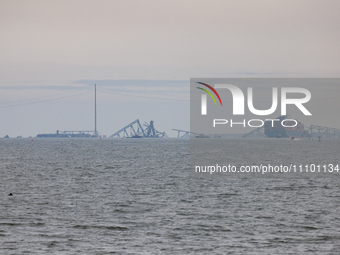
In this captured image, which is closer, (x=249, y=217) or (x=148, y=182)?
(x=249, y=217)

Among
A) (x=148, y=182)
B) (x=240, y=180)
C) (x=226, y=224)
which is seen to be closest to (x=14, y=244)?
(x=226, y=224)

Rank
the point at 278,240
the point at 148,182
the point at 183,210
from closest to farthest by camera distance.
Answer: the point at 278,240
the point at 183,210
the point at 148,182

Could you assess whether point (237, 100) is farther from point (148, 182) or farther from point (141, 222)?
point (141, 222)

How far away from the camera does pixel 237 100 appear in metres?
85.5

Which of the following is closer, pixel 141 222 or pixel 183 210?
pixel 141 222

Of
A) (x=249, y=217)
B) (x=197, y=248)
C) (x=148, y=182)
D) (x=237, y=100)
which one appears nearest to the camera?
(x=197, y=248)

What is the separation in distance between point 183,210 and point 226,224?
22.8 feet

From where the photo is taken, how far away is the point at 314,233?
32.1m

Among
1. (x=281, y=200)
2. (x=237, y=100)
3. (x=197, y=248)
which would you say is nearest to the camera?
(x=197, y=248)

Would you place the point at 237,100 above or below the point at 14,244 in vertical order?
above

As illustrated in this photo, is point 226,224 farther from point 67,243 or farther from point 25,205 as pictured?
point 25,205

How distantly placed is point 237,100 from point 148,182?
2764 centimetres

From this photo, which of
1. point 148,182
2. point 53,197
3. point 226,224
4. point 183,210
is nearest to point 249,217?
point 226,224

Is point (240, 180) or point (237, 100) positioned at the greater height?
point (237, 100)
